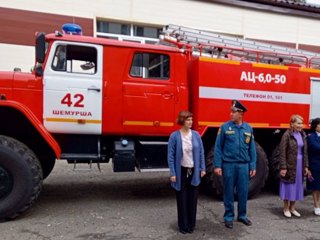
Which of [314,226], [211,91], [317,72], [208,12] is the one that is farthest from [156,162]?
[208,12]

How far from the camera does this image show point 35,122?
5.28 m

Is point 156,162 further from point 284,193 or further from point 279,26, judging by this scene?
point 279,26

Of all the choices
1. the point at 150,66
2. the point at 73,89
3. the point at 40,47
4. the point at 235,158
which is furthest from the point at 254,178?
the point at 40,47

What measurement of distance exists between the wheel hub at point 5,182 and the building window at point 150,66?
2.40 m

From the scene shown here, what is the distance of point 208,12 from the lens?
40.9ft

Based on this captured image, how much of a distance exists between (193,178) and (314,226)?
6.46 ft

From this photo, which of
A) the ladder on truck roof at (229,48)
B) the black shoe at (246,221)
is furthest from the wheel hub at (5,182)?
the ladder on truck roof at (229,48)

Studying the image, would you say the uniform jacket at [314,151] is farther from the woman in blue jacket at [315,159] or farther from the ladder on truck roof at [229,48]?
the ladder on truck roof at [229,48]

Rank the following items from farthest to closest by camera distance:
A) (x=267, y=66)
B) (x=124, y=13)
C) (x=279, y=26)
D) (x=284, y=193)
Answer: (x=279, y=26), (x=124, y=13), (x=267, y=66), (x=284, y=193)

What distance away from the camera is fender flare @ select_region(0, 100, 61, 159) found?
518cm

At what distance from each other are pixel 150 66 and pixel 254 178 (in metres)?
2.73

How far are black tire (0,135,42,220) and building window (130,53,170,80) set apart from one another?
213 cm

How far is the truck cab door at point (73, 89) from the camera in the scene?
18.0ft

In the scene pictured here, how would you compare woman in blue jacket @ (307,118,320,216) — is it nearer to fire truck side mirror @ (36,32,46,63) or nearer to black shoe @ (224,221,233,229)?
black shoe @ (224,221,233,229)
